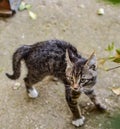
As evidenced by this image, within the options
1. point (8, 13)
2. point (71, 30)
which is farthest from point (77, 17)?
point (8, 13)

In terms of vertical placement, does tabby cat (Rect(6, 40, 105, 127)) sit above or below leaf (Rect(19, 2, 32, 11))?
above

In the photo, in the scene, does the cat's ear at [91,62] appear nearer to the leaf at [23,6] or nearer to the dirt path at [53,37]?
the dirt path at [53,37]

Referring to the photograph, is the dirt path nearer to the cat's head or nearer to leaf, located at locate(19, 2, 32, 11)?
leaf, located at locate(19, 2, 32, 11)

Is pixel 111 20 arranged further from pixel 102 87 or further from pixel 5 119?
pixel 5 119

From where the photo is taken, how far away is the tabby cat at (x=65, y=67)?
185 cm

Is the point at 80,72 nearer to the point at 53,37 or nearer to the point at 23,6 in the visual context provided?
the point at 53,37

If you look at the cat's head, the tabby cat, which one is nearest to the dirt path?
the tabby cat

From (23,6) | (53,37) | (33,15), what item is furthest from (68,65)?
(23,6)

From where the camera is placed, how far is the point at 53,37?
9.69 ft

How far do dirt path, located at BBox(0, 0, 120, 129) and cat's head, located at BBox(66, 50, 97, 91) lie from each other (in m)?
0.42

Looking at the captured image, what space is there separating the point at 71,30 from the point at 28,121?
3.78 feet

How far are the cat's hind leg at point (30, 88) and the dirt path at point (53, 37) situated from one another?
1.9 inches

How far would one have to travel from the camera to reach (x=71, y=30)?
303 centimetres

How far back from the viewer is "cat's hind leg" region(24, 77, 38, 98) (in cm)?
227
